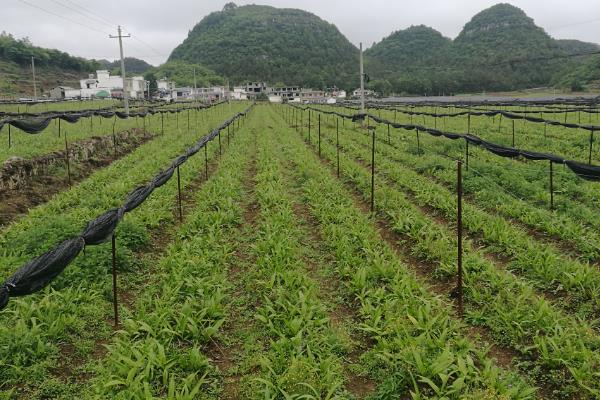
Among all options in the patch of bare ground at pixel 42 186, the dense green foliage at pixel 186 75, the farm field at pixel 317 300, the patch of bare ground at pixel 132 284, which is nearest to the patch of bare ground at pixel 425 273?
the farm field at pixel 317 300

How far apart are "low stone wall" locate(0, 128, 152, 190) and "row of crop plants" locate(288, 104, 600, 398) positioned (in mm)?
9660

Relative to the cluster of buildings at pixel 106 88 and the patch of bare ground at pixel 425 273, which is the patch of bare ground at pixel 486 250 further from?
the cluster of buildings at pixel 106 88

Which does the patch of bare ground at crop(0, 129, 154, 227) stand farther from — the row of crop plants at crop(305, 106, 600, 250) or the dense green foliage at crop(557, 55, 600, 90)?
the dense green foliage at crop(557, 55, 600, 90)

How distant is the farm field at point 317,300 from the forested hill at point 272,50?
392 ft

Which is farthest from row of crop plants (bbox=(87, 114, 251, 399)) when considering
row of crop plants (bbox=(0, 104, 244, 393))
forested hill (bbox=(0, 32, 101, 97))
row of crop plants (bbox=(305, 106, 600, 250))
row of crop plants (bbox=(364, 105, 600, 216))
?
forested hill (bbox=(0, 32, 101, 97))

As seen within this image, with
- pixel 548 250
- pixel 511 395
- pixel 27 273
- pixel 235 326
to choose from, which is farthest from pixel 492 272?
pixel 27 273

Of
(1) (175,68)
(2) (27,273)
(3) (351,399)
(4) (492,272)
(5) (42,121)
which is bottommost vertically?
(3) (351,399)

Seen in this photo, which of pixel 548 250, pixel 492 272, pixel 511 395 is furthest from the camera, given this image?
pixel 548 250

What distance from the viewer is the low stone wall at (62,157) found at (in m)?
11.3

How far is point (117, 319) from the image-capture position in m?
5.16

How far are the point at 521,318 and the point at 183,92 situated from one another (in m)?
118

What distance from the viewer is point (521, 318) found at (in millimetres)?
4949

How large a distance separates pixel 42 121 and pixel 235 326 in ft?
38.9

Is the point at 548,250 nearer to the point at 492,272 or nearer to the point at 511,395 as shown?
the point at 492,272
